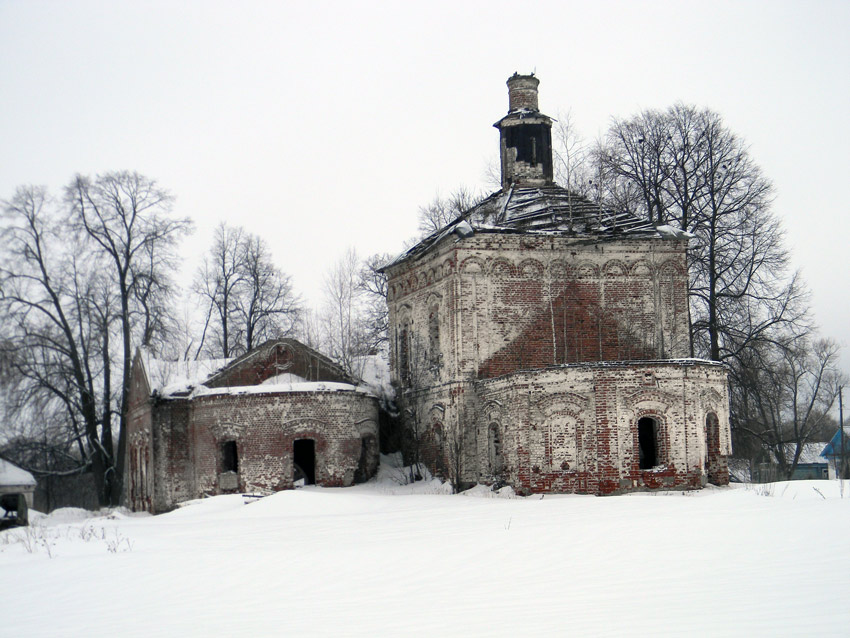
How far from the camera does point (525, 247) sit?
26.4 m

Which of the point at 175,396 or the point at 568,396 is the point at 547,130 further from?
the point at 175,396

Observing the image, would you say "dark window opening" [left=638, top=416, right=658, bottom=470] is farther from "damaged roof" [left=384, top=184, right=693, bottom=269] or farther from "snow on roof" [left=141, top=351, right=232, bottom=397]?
"snow on roof" [left=141, top=351, right=232, bottom=397]

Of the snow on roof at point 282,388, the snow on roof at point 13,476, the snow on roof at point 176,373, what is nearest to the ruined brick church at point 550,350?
the snow on roof at point 282,388

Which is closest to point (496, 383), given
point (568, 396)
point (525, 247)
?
point (568, 396)

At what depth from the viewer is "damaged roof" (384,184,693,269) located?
26531 millimetres

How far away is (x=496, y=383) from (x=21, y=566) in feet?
42.9

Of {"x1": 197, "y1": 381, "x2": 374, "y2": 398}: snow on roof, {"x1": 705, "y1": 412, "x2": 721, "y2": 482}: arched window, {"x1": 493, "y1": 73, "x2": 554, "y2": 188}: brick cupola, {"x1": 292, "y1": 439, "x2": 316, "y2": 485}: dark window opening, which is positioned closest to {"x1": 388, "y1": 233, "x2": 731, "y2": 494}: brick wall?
{"x1": 705, "y1": 412, "x2": 721, "y2": 482}: arched window

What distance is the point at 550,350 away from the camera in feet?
86.2

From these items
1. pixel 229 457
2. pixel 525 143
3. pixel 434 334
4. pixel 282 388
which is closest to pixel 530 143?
pixel 525 143

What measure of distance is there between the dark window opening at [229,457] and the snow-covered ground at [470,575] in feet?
30.3

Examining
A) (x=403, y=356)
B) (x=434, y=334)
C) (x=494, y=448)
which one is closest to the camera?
(x=494, y=448)

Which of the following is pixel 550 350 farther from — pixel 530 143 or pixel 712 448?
pixel 530 143

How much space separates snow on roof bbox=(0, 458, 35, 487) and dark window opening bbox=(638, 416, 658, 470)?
87.9ft

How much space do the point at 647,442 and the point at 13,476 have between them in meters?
27.5
